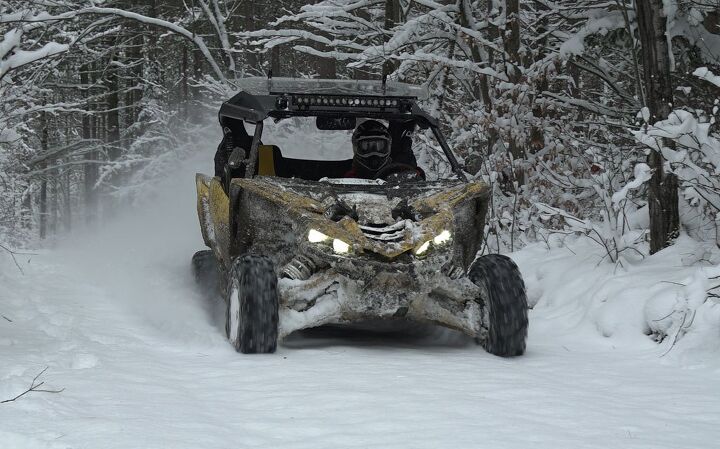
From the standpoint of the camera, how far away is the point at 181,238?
12594 mm

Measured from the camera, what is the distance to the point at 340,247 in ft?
18.0

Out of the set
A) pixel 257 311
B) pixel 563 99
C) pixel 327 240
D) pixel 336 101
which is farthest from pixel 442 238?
pixel 563 99

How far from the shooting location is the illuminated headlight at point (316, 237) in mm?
5559

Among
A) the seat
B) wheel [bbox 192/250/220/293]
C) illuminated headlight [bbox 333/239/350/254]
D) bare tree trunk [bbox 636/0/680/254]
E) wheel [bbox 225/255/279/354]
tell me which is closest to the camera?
wheel [bbox 225/255/279/354]

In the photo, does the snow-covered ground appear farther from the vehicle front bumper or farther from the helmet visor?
the helmet visor

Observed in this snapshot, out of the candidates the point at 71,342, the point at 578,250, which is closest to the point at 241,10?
the point at 578,250

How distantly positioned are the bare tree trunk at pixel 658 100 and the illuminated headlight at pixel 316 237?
2.99 metres

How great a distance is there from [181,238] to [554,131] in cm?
563

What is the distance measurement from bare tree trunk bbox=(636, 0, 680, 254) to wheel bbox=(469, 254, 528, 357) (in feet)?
6.58

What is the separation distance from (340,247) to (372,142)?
1.85m

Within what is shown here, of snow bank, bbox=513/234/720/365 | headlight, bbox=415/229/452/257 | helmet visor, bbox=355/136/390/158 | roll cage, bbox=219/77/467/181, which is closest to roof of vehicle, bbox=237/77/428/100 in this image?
roll cage, bbox=219/77/467/181

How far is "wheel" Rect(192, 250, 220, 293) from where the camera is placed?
8.37 meters

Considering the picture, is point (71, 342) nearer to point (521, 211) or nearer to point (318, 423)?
point (318, 423)

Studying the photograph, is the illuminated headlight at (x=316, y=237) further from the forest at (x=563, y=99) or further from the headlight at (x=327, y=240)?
the forest at (x=563, y=99)
